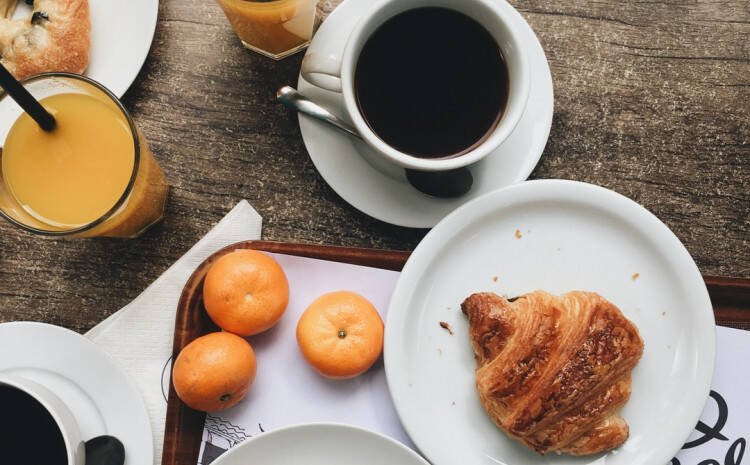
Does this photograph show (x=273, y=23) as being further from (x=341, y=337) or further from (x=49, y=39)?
(x=341, y=337)

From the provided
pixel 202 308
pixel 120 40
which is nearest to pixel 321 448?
pixel 202 308

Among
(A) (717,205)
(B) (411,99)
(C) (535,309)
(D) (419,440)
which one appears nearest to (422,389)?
(D) (419,440)

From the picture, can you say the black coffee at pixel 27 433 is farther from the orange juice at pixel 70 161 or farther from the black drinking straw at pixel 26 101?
the black drinking straw at pixel 26 101

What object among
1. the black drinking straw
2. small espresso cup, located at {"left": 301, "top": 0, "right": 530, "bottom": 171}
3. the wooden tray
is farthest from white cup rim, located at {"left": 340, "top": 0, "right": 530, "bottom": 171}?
the black drinking straw

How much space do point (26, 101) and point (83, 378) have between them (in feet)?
1.47

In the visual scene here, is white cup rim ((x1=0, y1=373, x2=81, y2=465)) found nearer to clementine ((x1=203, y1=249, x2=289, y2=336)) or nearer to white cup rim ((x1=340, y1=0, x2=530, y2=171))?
clementine ((x1=203, y1=249, x2=289, y2=336))

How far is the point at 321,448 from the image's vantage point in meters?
0.95

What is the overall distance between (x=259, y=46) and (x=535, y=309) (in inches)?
25.9

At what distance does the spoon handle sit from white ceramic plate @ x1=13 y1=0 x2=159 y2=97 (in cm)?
29

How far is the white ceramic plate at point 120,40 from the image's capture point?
1.06m

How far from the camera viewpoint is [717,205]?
1078 millimetres

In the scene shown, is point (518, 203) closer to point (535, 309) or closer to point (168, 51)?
point (535, 309)

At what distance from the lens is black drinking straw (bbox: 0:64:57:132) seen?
85 centimetres

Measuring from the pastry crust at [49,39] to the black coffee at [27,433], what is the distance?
552 mm
